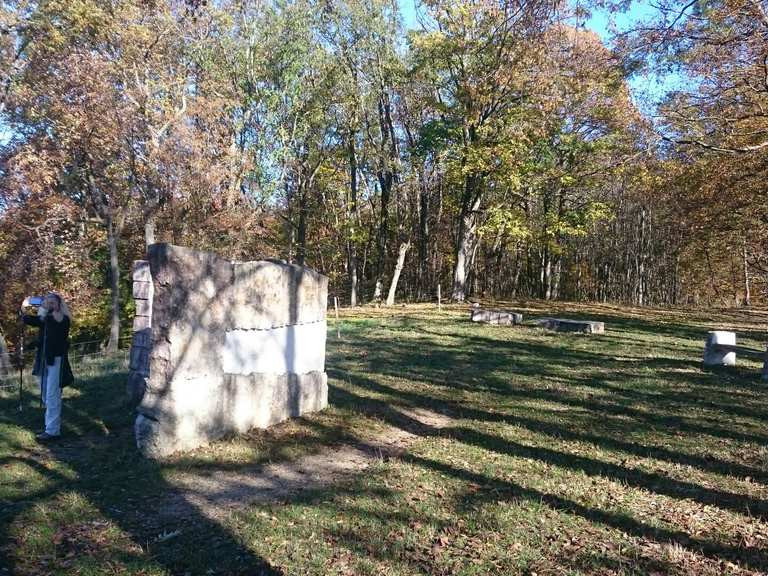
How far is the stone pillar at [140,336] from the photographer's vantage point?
9.04 meters

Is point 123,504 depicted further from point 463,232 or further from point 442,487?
point 463,232

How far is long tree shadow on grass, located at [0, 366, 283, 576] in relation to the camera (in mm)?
4242

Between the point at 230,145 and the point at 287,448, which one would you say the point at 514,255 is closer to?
the point at 230,145

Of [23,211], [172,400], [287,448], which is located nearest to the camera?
[172,400]

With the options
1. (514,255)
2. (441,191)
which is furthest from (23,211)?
(514,255)

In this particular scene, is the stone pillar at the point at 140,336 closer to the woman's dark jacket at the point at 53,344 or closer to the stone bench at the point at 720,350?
the woman's dark jacket at the point at 53,344

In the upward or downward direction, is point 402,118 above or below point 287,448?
above

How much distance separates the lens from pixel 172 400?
654 cm

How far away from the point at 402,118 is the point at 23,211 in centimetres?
2080

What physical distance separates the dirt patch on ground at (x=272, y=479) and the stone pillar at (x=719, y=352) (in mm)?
8430

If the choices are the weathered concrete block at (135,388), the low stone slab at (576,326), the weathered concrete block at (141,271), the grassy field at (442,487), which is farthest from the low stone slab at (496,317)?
the weathered concrete block at (135,388)

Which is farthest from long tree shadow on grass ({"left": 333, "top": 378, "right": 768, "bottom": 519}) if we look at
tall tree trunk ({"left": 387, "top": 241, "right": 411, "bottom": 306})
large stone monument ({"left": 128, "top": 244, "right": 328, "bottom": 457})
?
tall tree trunk ({"left": 387, "top": 241, "right": 411, "bottom": 306})

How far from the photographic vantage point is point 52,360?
7281mm

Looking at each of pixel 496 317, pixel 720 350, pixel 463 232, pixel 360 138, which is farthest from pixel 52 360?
pixel 360 138
